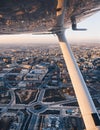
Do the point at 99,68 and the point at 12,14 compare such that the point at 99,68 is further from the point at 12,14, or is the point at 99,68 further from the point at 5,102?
the point at 12,14

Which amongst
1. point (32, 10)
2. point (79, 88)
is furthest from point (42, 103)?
point (32, 10)

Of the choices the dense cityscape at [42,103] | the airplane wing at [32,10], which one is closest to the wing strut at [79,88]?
the airplane wing at [32,10]

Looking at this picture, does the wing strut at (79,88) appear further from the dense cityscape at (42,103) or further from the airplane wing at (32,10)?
the dense cityscape at (42,103)

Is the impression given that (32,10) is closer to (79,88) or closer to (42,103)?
(79,88)

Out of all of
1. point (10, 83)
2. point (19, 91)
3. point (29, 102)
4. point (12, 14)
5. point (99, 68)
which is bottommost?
point (12, 14)

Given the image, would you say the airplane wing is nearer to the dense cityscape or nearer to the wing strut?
the wing strut

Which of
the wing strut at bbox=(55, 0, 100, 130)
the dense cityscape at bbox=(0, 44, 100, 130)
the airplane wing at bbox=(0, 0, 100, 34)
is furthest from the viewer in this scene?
the dense cityscape at bbox=(0, 44, 100, 130)

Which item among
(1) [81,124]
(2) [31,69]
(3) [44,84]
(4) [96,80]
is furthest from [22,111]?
(2) [31,69]

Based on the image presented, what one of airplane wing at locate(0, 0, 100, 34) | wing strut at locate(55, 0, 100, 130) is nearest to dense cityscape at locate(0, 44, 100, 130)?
wing strut at locate(55, 0, 100, 130)
